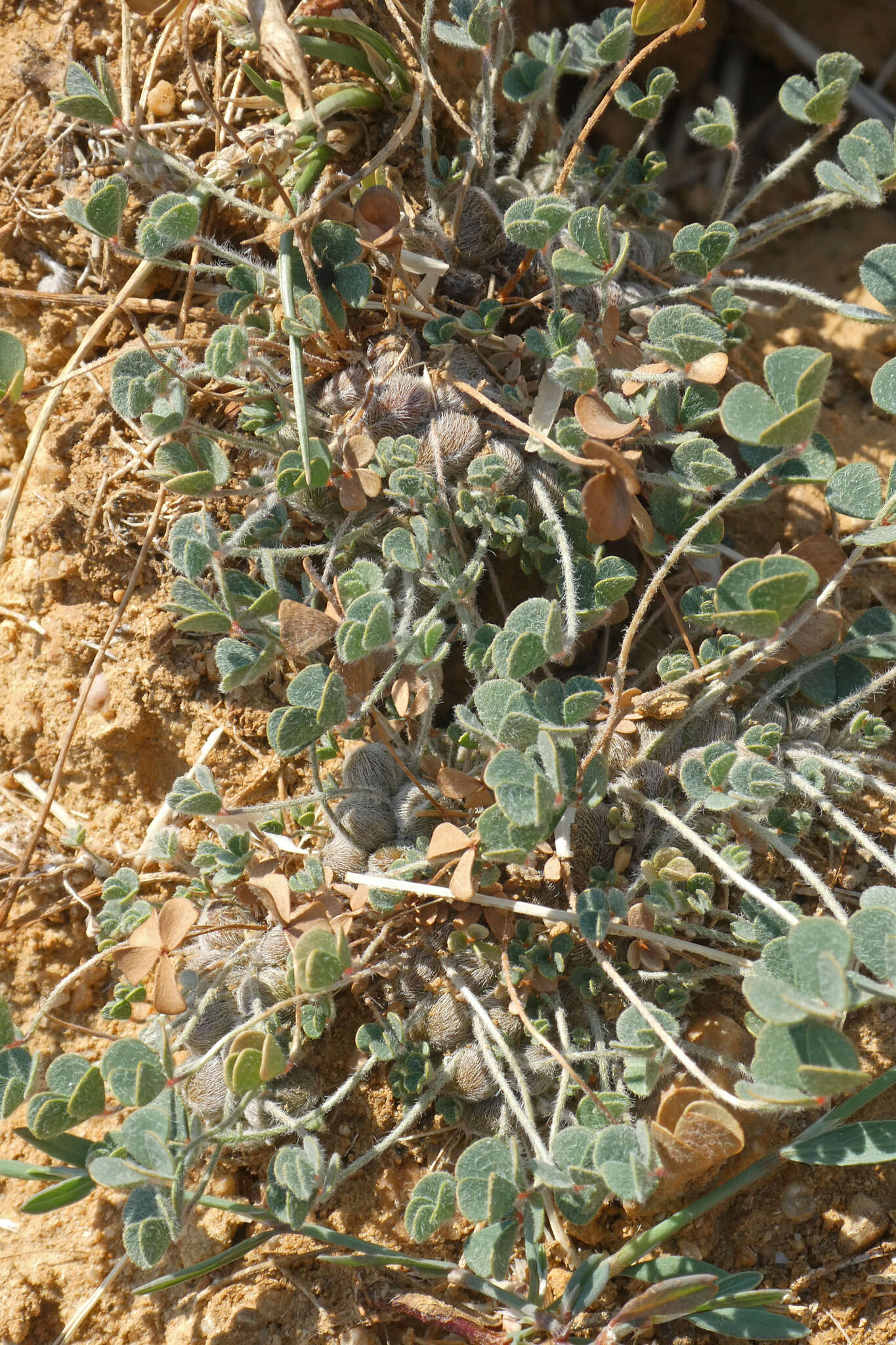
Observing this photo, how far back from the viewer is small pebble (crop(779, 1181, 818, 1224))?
1966 mm

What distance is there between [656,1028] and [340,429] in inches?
52.4

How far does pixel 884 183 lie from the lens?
Result: 1.94m

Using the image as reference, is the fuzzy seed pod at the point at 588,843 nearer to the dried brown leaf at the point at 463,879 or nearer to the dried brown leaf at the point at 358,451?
the dried brown leaf at the point at 463,879

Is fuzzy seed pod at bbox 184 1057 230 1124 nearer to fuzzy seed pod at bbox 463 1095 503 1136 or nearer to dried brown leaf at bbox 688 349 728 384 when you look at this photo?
fuzzy seed pod at bbox 463 1095 503 1136

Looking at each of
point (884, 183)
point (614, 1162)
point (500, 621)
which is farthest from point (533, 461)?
point (614, 1162)

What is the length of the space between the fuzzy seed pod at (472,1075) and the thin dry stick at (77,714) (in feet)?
3.46

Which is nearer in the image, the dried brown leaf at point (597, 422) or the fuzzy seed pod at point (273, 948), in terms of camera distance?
the dried brown leaf at point (597, 422)

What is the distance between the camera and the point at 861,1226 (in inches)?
76.6

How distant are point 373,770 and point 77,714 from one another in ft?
2.37

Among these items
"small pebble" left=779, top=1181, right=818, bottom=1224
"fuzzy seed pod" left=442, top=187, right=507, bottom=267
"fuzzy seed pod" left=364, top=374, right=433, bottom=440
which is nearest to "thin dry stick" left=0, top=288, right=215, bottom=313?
"fuzzy seed pod" left=364, top=374, right=433, bottom=440

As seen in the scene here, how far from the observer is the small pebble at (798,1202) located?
1.97 metres

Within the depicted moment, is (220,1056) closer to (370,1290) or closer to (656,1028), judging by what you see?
(370,1290)

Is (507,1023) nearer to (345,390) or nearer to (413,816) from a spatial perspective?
(413,816)

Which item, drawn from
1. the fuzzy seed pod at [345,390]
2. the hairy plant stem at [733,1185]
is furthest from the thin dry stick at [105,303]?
the hairy plant stem at [733,1185]
